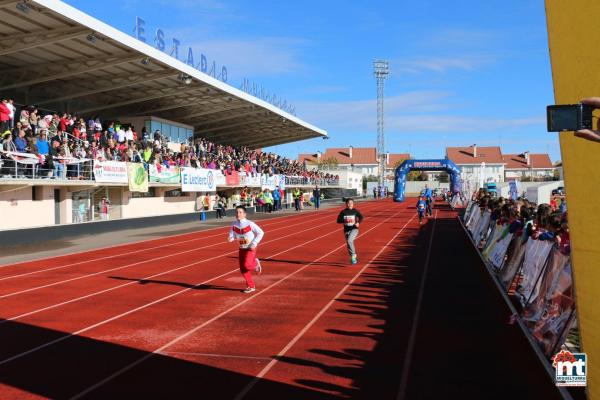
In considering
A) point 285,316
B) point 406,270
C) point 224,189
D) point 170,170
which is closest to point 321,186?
point 224,189

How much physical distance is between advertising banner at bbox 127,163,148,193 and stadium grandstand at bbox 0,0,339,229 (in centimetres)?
7

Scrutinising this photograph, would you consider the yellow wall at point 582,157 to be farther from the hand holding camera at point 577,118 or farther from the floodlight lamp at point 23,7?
the floodlight lamp at point 23,7

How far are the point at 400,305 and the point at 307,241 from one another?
11.6 meters

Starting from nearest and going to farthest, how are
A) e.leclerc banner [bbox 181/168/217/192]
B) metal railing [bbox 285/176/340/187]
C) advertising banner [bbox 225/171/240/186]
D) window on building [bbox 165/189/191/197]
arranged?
e.leclerc banner [bbox 181/168/217/192]
window on building [bbox 165/189/191/197]
advertising banner [bbox 225/171/240/186]
metal railing [bbox 285/176/340/187]

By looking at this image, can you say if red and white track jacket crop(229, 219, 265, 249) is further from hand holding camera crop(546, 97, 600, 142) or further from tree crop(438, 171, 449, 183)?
tree crop(438, 171, 449, 183)

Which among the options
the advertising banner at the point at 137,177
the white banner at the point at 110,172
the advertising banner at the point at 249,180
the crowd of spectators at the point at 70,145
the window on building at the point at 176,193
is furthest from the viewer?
the advertising banner at the point at 249,180

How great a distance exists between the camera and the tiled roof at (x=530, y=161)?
126938 millimetres

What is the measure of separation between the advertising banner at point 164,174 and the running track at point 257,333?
1392cm

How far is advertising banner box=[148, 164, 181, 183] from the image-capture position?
1106 inches

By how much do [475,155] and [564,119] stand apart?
12512 cm

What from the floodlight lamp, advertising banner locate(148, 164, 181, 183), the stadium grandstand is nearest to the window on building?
the stadium grandstand

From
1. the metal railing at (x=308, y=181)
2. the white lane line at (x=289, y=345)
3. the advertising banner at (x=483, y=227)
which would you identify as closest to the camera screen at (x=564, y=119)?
the white lane line at (x=289, y=345)

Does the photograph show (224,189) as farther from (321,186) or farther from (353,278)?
(353,278)

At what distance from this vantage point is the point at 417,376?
19.4 ft
